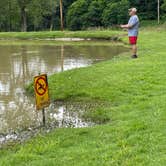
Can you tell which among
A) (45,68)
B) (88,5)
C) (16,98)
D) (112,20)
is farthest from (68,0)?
(16,98)

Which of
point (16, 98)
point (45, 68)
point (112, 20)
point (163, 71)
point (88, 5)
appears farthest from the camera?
point (88, 5)

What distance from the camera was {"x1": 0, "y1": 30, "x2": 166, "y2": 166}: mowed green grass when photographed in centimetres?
656

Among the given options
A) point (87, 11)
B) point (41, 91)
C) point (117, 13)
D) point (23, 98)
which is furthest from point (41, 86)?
point (87, 11)

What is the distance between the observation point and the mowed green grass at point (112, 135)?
6562 mm

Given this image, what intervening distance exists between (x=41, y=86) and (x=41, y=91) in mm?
97

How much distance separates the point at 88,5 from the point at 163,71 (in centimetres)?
6416

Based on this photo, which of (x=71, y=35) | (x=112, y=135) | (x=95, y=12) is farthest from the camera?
(x=95, y=12)

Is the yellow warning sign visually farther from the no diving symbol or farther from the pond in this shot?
the pond

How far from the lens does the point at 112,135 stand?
25.1 ft

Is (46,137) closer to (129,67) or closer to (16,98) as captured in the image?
(16,98)

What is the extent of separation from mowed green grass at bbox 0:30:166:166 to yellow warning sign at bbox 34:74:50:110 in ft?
2.43

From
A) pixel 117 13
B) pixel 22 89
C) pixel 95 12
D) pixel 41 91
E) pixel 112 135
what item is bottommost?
pixel 22 89

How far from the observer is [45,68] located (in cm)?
1833

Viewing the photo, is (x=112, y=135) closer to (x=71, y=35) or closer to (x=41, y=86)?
(x=41, y=86)
